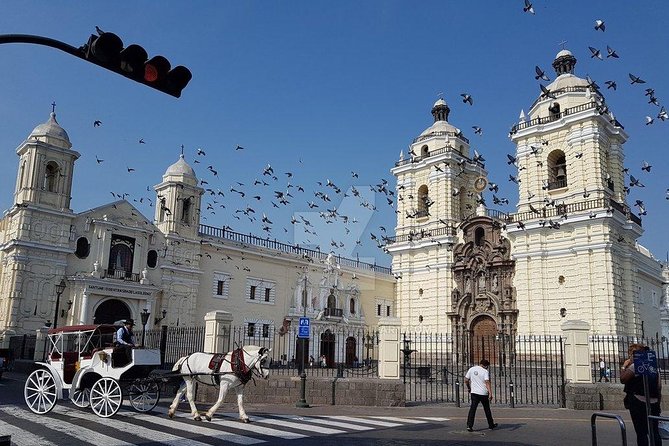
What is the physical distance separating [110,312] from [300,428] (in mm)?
25335

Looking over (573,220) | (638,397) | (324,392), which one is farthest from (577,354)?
(573,220)

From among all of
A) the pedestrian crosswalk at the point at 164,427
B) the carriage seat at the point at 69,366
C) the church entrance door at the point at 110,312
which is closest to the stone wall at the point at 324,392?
the pedestrian crosswalk at the point at 164,427

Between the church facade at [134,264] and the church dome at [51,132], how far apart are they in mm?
69

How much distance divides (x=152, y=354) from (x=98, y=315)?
22.7m

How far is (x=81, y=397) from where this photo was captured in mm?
12344

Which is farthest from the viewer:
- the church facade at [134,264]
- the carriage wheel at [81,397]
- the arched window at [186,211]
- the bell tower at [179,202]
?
the arched window at [186,211]

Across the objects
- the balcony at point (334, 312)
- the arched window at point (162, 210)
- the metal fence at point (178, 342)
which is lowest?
the metal fence at point (178, 342)

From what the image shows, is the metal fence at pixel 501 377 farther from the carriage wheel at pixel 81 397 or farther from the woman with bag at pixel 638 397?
the carriage wheel at pixel 81 397

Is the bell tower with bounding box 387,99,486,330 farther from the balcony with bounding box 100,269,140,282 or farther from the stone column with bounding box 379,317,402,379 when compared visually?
the stone column with bounding box 379,317,402,379

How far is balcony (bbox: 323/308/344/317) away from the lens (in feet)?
142

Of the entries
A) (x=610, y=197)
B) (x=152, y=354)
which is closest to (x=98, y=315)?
(x=152, y=354)

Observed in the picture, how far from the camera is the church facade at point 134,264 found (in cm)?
2973

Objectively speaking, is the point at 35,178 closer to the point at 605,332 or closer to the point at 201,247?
the point at 201,247

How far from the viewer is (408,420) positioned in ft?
40.0
